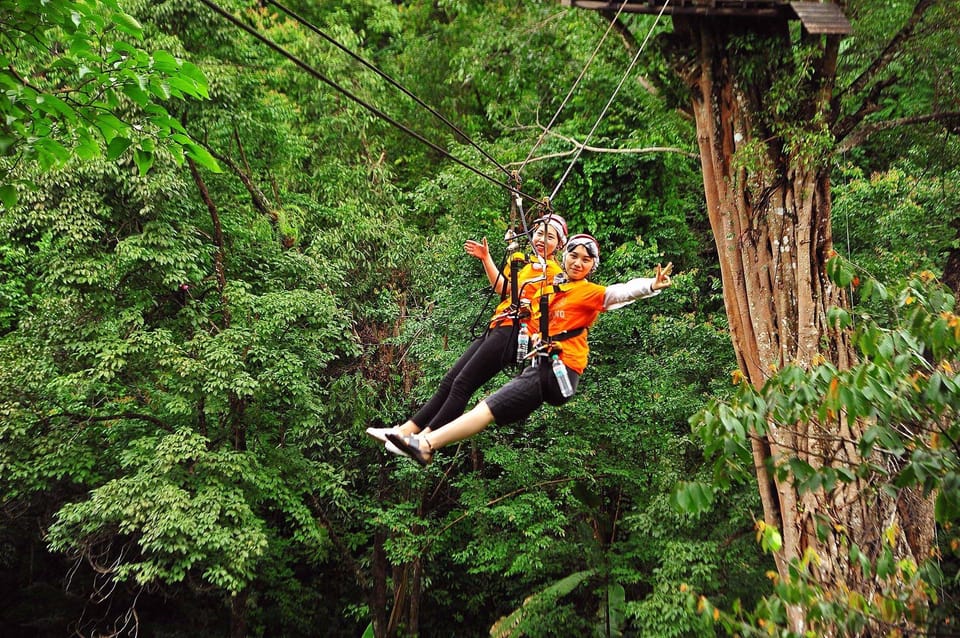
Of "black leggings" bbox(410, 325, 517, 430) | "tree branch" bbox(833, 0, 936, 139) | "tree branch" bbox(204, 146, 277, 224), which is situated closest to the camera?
"black leggings" bbox(410, 325, 517, 430)

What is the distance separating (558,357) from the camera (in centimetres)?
328

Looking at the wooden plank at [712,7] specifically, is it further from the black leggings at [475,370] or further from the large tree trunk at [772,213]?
the black leggings at [475,370]

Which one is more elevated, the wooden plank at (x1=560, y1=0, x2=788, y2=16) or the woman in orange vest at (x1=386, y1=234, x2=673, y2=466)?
the wooden plank at (x1=560, y1=0, x2=788, y2=16)

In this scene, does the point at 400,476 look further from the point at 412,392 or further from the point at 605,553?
the point at 605,553

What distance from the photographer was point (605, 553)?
8461mm

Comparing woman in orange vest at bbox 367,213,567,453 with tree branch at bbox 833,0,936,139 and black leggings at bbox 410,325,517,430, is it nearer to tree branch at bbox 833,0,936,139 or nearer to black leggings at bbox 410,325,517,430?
black leggings at bbox 410,325,517,430

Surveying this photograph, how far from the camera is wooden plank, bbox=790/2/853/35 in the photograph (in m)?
4.38

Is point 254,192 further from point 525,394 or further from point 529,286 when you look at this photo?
point 525,394

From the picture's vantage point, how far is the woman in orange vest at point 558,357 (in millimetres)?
3027

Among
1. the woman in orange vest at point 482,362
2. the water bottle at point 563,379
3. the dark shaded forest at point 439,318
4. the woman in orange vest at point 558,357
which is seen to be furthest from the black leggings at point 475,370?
the dark shaded forest at point 439,318

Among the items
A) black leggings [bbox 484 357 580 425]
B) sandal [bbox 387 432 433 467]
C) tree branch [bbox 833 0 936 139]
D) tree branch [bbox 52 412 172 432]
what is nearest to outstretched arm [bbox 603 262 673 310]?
black leggings [bbox 484 357 580 425]

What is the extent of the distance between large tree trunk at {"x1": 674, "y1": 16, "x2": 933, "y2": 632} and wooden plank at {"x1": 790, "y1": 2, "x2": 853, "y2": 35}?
13.0 inches

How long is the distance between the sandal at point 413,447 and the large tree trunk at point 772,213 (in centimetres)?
251

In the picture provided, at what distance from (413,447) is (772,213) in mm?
3126
